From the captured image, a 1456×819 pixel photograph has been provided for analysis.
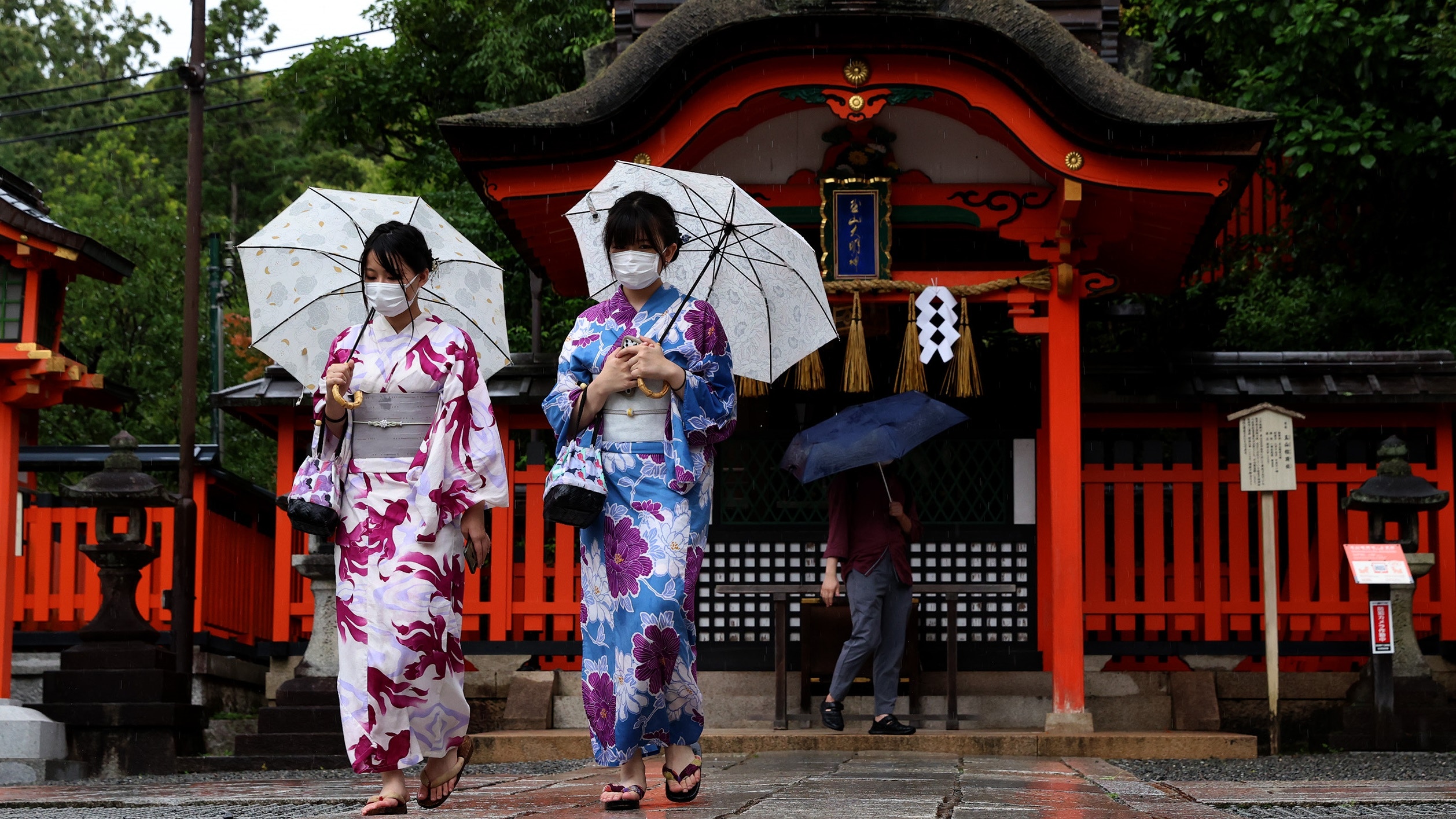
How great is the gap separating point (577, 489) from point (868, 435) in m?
4.07

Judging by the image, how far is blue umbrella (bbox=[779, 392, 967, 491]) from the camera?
8625 mm

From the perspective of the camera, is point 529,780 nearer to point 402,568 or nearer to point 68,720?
point 402,568

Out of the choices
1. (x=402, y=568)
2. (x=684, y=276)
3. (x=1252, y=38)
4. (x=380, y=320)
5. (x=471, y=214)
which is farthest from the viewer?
(x=471, y=214)

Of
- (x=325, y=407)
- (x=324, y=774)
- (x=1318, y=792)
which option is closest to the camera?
(x=325, y=407)

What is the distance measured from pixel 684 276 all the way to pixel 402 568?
2.27m

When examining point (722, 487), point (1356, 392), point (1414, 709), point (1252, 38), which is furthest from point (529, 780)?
point (1252, 38)

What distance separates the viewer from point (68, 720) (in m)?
9.94

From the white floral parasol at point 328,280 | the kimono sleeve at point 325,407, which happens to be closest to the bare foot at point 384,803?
the kimono sleeve at point 325,407

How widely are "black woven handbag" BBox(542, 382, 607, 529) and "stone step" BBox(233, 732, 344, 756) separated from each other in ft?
17.6

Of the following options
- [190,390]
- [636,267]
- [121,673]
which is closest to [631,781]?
[636,267]

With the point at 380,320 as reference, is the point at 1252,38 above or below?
above

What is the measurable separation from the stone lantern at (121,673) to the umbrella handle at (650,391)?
6411 millimetres

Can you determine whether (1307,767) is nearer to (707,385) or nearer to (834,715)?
(834,715)

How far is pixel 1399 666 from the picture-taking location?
9477 mm
